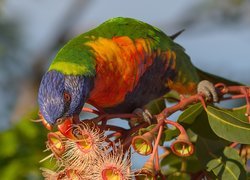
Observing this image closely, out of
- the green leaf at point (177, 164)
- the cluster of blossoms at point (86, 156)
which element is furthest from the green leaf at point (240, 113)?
the cluster of blossoms at point (86, 156)

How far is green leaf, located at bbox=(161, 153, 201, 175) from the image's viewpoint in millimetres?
1577

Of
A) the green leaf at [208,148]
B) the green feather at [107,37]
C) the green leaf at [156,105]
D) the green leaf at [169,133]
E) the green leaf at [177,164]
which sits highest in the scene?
the green feather at [107,37]

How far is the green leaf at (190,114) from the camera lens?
4.62ft

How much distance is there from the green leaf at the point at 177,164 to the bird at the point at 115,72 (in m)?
0.24

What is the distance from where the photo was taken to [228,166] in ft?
4.45

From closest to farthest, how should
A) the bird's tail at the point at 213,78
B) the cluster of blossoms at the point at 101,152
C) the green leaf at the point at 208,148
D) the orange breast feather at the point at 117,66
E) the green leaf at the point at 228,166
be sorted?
the cluster of blossoms at the point at 101,152 → the green leaf at the point at 228,166 → the green leaf at the point at 208,148 → the orange breast feather at the point at 117,66 → the bird's tail at the point at 213,78

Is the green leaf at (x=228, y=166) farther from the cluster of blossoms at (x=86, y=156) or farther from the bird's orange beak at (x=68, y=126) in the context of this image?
the bird's orange beak at (x=68, y=126)

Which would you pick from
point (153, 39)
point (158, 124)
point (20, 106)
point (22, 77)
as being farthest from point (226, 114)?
point (22, 77)

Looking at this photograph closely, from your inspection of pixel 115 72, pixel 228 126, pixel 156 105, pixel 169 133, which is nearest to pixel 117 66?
pixel 115 72

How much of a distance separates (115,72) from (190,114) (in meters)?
0.36

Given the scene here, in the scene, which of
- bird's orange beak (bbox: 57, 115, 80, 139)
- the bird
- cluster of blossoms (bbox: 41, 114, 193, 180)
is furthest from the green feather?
cluster of blossoms (bbox: 41, 114, 193, 180)

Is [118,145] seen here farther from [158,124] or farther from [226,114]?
[226,114]

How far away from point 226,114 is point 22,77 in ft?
14.9

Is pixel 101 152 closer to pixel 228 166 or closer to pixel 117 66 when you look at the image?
pixel 228 166
